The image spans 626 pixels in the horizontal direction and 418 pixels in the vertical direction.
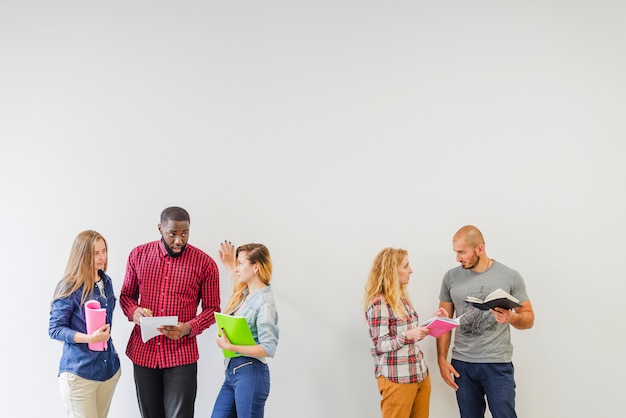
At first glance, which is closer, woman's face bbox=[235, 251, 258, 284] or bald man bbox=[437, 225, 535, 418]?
woman's face bbox=[235, 251, 258, 284]

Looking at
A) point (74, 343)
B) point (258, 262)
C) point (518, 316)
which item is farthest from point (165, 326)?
point (518, 316)

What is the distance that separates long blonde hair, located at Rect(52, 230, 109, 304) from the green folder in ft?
2.49

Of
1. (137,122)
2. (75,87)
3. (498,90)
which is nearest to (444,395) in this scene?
(498,90)

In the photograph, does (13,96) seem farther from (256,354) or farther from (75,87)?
(256,354)

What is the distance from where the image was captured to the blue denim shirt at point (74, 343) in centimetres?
302

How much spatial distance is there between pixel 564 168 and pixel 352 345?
1.94 metres

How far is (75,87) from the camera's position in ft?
13.0

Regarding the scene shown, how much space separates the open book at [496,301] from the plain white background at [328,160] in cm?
67

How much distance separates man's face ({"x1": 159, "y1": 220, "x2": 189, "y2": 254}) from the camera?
10.6ft

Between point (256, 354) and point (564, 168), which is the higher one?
point (564, 168)

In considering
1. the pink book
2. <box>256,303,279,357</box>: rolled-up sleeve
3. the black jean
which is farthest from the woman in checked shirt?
the pink book

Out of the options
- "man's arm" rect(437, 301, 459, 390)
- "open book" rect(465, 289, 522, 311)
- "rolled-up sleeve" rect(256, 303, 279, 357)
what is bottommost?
"man's arm" rect(437, 301, 459, 390)

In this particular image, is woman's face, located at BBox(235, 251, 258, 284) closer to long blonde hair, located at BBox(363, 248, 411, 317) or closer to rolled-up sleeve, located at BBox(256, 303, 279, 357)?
rolled-up sleeve, located at BBox(256, 303, 279, 357)

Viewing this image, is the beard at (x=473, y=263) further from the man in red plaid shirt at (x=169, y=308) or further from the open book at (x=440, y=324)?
the man in red plaid shirt at (x=169, y=308)
